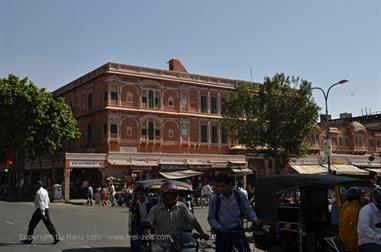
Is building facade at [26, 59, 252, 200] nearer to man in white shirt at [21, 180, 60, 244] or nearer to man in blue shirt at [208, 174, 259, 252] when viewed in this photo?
man in white shirt at [21, 180, 60, 244]

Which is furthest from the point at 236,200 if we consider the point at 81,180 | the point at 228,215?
the point at 81,180

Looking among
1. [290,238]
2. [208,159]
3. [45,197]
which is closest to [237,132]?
[208,159]

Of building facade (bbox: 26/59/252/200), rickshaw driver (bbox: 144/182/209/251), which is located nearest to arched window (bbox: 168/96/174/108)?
building facade (bbox: 26/59/252/200)

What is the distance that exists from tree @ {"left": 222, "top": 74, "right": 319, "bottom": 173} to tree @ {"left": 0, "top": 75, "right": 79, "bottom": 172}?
1455 cm

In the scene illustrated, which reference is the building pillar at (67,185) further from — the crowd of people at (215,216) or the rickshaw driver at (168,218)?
the rickshaw driver at (168,218)

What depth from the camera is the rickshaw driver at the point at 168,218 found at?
19.8 ft

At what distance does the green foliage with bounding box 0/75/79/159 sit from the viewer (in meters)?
39.0

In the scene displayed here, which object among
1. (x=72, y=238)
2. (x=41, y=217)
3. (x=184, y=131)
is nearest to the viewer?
(x=41, y=217)

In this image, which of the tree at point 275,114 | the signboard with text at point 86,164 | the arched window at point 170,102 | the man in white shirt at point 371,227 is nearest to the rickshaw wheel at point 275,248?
the man in white shirt at point 371,227

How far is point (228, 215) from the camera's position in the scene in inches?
283

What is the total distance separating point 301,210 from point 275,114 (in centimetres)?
2929

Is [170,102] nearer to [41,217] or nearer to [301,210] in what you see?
[41,217]

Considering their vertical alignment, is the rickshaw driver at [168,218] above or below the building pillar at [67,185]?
above

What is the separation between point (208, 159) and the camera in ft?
156
